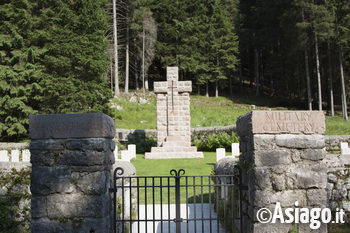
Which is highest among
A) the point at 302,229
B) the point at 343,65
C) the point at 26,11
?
the point at 26,11

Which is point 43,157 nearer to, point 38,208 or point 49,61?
point 38,208

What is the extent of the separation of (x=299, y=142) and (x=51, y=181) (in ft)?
9.90

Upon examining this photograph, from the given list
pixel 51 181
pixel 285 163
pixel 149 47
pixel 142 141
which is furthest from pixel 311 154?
pixel 149 47

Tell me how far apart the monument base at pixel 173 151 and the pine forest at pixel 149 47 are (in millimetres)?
7328

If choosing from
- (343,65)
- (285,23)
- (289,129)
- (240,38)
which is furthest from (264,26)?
(289,129)

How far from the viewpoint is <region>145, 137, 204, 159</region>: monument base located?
1170 cm

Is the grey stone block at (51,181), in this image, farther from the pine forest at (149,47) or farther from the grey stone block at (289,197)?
the pine forest at (149,47)

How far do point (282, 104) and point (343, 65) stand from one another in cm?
835

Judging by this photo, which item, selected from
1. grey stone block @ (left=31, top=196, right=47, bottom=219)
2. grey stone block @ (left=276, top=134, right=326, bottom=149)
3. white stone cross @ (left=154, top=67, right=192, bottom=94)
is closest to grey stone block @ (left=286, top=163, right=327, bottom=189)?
grey stone block @ (left=276, top=134, right=326, bottom=149)

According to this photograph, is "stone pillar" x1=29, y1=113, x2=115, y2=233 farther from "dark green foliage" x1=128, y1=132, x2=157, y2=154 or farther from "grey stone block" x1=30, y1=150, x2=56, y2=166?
"dark green foliage" x1=128, y1=132, x2=157, y2=154

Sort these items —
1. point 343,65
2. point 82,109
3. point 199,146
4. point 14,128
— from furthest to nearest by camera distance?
1. point 343,65
2. point 82,109
3. point 14,128
4. point 199,146

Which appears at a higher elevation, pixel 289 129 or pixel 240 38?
pixel 240 38

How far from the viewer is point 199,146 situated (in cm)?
1408

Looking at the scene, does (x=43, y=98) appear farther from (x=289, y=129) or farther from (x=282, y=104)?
(x=282, y=104)
